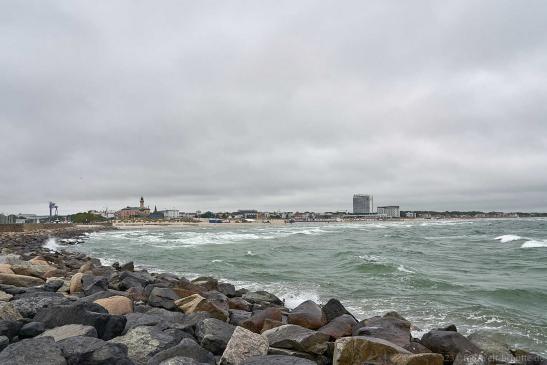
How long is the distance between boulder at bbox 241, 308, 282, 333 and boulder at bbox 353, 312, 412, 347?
4.10ft

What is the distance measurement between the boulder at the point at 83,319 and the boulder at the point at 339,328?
2637 millimetres

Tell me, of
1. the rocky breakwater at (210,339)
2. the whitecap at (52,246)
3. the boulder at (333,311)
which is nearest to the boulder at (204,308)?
the rocky breakwater at (210,339)

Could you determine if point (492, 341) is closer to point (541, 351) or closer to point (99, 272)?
point (541, 351)

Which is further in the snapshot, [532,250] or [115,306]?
[532,250]

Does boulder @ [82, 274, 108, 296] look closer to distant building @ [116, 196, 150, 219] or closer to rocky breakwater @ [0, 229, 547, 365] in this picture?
rocky breakwater @ [0, 229, 547, 365]

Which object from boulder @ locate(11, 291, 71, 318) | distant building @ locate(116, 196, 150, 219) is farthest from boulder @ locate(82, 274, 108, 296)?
distant building @ locate(116, 196, 150, 219)

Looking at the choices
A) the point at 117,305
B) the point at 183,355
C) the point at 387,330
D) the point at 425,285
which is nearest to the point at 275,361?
the point at 183,355

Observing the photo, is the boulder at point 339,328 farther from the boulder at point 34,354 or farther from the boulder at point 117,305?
the boulder at point 34,354

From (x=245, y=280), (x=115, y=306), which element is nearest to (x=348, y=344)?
→ (x=115, y=306)

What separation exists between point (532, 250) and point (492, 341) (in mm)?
22532

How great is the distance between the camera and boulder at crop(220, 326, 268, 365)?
15.0 feet

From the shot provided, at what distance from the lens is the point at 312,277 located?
14883 mm

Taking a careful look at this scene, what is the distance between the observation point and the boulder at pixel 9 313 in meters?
5.33

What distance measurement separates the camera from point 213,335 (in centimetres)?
532
